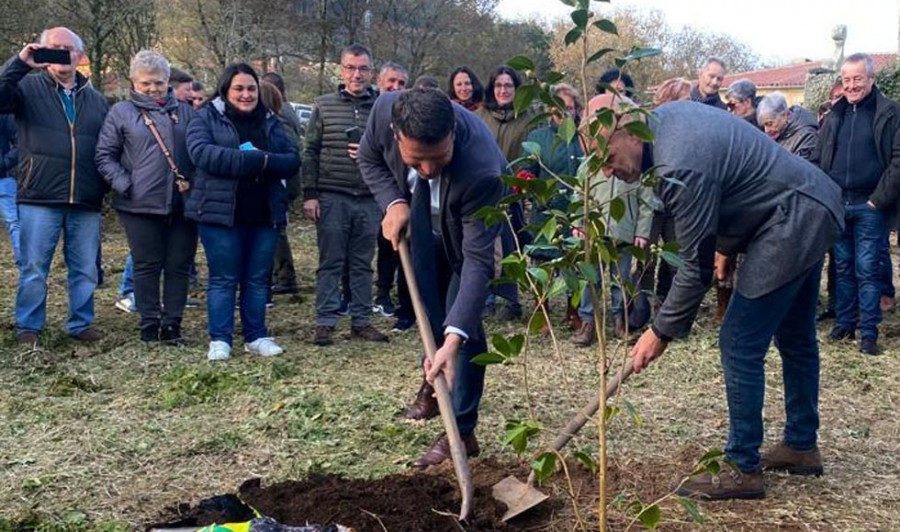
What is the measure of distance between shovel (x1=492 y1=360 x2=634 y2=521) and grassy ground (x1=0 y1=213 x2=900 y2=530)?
16cm

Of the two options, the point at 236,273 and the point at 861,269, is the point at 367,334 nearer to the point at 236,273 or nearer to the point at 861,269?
the point at 236,273

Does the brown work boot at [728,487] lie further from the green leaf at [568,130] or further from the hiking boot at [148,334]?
the hiking boot at [148,334]

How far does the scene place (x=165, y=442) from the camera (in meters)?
4.42

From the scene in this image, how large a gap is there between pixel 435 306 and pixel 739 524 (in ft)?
5.14

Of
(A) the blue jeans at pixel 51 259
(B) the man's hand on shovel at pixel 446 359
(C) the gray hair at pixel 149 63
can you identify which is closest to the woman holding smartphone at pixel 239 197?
(C) the gray hair at pixel 149 63

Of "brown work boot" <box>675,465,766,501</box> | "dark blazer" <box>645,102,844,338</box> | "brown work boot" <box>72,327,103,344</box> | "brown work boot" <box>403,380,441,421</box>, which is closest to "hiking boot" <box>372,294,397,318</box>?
"brown work boot" <box>72,327,103,344</box>

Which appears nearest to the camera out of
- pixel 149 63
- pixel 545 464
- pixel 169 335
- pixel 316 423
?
pixel 545 464

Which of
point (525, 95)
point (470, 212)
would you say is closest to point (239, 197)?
point (470, 212)

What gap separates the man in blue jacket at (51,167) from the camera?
5.89 meters

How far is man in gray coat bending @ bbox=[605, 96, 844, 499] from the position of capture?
3232 mm

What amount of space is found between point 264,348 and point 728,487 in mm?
3305

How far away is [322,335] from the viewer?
6.46 metres

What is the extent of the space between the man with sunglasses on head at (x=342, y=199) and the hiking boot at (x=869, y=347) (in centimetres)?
327

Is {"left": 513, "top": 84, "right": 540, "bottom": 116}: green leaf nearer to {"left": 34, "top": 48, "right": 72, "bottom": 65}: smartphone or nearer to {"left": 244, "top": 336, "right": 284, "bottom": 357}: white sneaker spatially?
{"left": 244, "top": 336, "right": 284, "bottom": 357}: white sneaker
